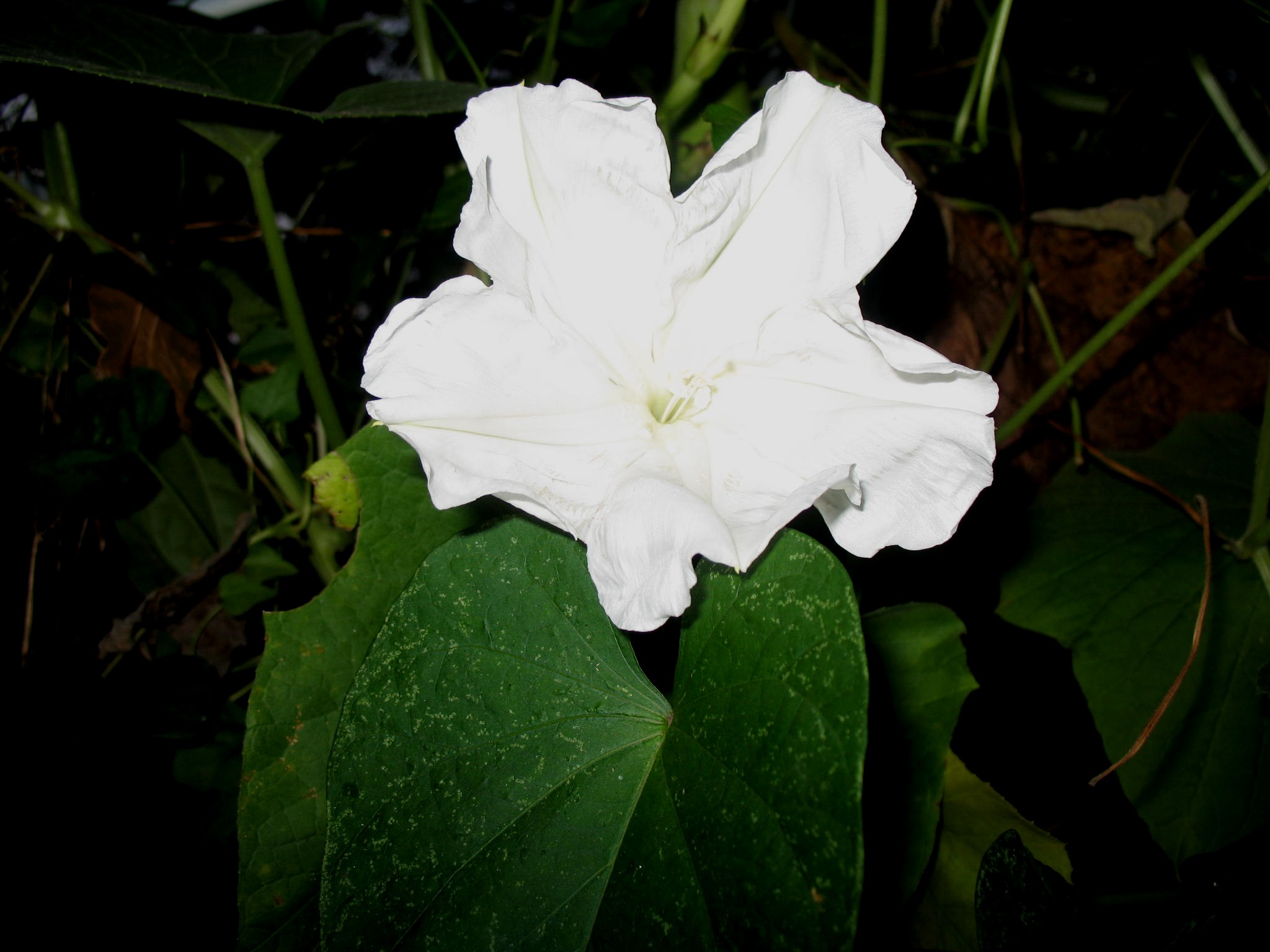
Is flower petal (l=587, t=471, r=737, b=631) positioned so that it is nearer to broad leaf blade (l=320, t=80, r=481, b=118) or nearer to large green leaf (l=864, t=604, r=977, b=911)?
large green leaf (l=864, t=604, r=977, b=911)

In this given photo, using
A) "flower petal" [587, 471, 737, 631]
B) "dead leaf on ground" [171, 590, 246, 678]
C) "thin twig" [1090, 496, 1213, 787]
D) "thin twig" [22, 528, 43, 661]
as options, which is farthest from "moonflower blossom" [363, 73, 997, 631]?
"thin twig" [22, 528, 43, 661]

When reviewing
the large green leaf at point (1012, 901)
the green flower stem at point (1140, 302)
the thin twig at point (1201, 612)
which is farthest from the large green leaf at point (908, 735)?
the green flower stem at point (1140, 302)

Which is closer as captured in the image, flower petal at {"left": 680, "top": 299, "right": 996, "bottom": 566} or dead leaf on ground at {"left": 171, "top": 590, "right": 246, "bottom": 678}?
flower petal at {"left": 680, "top": 299, "right": 996, "bottom": 566}

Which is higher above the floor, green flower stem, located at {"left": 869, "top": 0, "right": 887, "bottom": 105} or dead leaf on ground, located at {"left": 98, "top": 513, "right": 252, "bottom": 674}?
green flower stem, located at {"left": 869, "top": 0, "right": 887, "bottom": 105}

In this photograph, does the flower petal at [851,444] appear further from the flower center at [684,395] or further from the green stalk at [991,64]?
the green stalk at [991,64]

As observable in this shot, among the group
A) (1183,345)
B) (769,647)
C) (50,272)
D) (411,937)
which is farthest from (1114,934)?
(50,272)
